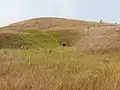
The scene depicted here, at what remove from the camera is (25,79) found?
6516 millimetres

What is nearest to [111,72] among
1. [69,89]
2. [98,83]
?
[98,83]

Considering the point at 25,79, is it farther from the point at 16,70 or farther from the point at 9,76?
the point at 16,70

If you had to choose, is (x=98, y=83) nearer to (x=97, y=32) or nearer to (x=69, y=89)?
(x=69, y=89)

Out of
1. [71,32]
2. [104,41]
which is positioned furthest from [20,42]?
[71,32]

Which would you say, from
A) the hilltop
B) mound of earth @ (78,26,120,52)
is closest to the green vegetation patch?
the hilltop

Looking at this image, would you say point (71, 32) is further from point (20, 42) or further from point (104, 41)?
point (104, 41)

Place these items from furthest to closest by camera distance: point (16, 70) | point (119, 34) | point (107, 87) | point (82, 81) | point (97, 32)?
point (97, 32) → point (119, 34) → point (16, 70) → point (82, 81) → point (107, 87)

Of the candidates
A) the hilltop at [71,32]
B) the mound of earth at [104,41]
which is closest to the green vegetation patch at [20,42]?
the hilltop at [71,32]

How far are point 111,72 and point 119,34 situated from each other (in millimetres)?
17550

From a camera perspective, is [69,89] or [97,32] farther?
[97,32]

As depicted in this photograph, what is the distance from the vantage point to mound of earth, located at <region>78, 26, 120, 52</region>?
2045cm

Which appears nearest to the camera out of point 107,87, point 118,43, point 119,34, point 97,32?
point 107,87

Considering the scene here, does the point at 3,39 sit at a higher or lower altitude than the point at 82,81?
lower

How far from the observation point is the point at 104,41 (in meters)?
22.6
